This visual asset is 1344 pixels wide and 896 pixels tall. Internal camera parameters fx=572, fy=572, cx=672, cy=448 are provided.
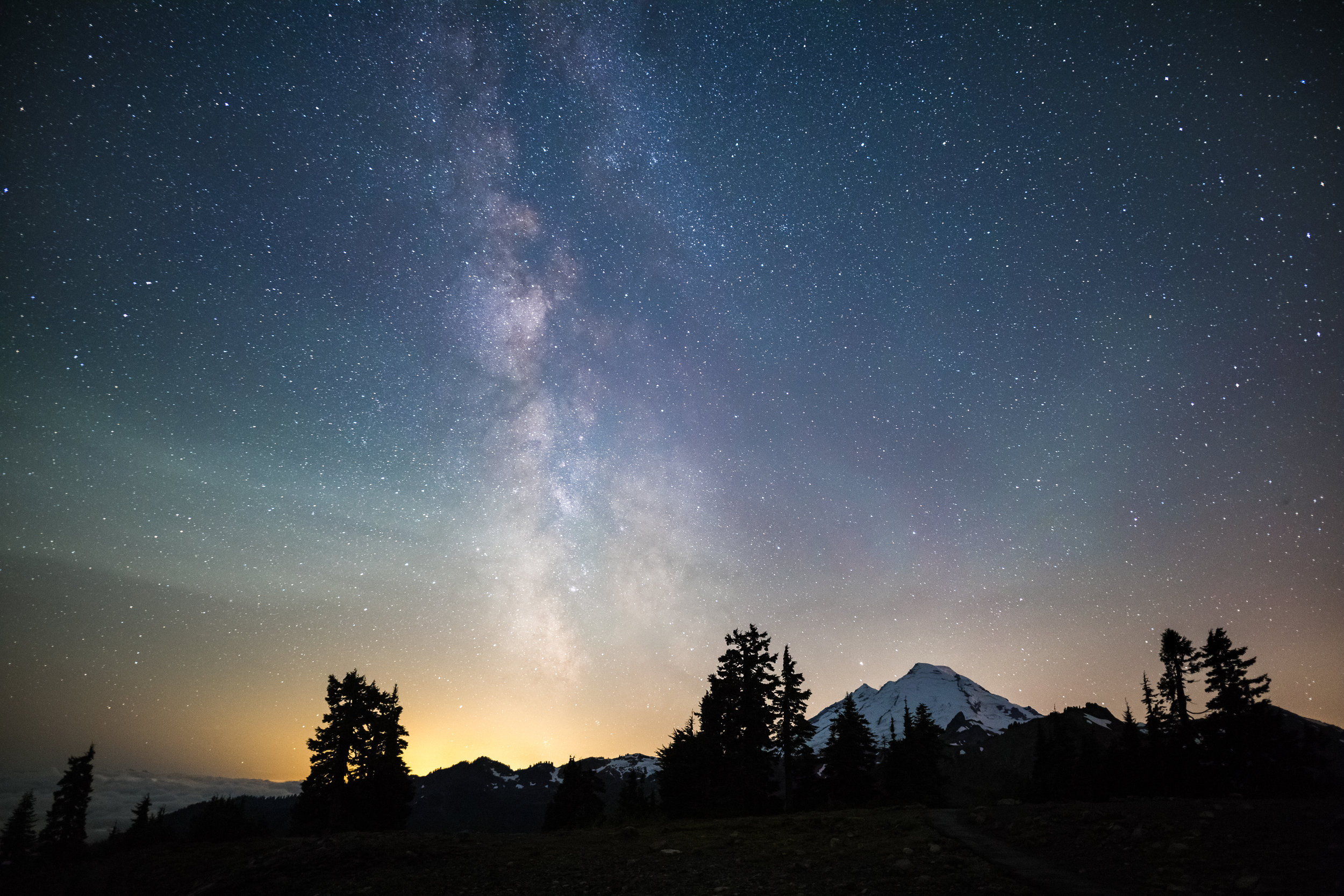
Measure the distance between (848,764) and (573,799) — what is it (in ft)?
82.9

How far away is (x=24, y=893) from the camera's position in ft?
74.9

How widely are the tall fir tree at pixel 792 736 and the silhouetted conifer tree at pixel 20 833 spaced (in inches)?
3526

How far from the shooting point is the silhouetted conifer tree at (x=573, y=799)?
5122cm

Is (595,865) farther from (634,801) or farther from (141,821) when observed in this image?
(141,821)

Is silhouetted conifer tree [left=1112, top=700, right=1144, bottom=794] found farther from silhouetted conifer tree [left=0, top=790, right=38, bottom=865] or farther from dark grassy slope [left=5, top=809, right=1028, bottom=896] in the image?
silhouetted conifer tree [left=0, top=790, right=38, bottom=865]

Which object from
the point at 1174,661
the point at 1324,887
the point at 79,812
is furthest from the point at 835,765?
the point at 79,812

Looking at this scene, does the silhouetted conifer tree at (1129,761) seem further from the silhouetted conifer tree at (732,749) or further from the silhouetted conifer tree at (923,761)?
the silhouetted conifer tree at (732,749)

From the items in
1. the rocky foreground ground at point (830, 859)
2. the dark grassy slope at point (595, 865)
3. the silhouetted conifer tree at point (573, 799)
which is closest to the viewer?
the rocky foreground ground at point (830, 859)

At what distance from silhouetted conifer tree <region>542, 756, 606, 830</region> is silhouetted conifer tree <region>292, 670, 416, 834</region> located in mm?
12832

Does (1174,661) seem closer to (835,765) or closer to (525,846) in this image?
(835,765)

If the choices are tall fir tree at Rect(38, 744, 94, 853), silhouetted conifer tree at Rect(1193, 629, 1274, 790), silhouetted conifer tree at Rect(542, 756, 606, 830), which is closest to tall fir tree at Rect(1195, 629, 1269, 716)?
silhouetted conifer tree at Rect(1193, 629, 1274, 790)

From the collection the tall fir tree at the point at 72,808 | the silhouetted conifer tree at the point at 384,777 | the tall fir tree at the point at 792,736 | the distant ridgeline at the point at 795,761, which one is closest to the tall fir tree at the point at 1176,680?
the distant ridgeline at the point at 795,761

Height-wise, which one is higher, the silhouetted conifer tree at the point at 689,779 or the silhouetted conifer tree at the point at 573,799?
the silhouetted conifer tree at the point at 689,779

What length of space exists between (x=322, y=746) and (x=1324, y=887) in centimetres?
4874
